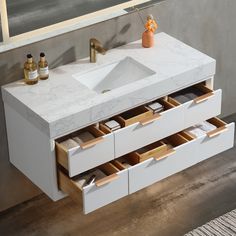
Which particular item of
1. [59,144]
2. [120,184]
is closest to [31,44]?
[59,144]

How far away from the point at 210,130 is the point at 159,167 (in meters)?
0.40

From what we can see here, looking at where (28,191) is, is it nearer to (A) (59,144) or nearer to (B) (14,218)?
(B) (14,218)

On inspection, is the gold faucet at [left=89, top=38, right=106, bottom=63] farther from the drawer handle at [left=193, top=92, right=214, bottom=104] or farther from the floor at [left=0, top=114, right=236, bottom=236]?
the floor at [left=0, top=114, right=236, bottom=236]

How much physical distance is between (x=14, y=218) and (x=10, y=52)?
40.2 inches

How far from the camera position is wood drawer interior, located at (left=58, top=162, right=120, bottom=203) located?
414 cm

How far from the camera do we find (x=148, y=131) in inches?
170

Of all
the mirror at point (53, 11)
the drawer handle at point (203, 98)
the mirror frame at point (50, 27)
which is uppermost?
the mirror at point (53, 11)

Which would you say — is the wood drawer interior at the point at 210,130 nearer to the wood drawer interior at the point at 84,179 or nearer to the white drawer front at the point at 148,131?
the white drawer front at the point at 148,131

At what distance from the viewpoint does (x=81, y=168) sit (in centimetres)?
414

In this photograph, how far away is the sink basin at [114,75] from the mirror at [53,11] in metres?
0.27

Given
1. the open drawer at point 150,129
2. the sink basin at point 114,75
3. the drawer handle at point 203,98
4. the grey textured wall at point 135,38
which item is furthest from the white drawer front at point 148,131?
the grey textured wall at point 135,38

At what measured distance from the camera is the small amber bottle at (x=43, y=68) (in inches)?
167

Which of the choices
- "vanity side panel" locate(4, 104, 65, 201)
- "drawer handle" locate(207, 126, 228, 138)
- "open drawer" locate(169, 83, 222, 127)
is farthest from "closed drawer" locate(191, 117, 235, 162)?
"vanity side panel" locate(4, 104, 65, 201)

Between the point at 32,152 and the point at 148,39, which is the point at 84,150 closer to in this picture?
the point at 32,152
